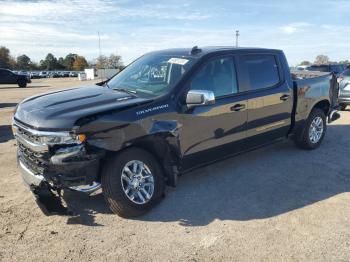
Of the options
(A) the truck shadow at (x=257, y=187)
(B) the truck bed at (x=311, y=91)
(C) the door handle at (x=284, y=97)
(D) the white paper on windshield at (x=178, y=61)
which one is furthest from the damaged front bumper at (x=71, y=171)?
(B) the truck bed at (x=311, y=91)

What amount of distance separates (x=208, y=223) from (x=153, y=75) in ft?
7.07

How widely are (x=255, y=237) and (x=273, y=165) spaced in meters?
2.55

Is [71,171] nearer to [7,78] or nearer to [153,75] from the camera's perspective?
[153,75]

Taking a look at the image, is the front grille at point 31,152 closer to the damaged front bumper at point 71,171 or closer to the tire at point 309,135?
the damaged front bumper at point 71,171

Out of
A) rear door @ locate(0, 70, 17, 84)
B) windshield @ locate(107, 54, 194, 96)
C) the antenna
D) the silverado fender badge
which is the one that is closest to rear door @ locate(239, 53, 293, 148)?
the antenna

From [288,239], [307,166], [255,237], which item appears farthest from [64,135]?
[307,166]

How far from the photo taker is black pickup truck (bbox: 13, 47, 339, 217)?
12.8 feet

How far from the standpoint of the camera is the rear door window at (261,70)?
5.61 metres

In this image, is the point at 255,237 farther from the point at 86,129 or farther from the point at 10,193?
the point at 10,193

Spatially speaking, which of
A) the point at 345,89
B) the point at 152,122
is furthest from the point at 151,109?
the point at 345,89

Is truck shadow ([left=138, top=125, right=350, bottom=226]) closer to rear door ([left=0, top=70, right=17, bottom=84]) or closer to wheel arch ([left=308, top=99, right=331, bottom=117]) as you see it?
wheel arch ([left=308, top=99, right=331, bottom=117])

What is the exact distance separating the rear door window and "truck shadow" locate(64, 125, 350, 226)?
1376 mm

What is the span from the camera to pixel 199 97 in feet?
14.7

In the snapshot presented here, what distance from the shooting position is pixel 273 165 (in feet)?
20.7
